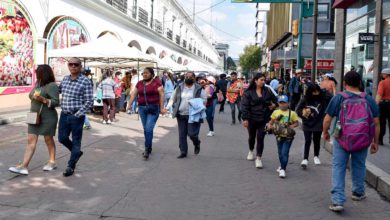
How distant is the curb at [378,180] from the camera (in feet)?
19.9

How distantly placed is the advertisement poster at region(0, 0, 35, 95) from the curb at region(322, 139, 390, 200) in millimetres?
12154

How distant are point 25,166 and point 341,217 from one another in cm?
429

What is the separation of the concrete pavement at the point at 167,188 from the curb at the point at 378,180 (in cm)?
13

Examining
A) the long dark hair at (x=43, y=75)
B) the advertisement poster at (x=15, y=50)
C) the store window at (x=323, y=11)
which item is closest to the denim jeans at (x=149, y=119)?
the long dark hair at (x=43, y=75)

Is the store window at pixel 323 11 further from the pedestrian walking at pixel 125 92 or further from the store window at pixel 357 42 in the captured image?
the pedestrian walking at pixel 125 92

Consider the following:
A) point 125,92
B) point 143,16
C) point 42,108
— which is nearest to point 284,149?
point 42,108

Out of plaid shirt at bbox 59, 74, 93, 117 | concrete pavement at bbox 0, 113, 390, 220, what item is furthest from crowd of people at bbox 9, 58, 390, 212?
concrete pavement at bbox 0, 113, 390, 220

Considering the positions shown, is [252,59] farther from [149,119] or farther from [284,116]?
[284,116]

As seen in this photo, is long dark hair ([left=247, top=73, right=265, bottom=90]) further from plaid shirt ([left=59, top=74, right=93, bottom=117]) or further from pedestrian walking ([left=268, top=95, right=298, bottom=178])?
plaid shirt ([left=59, top=74, right=93, bottom=117])

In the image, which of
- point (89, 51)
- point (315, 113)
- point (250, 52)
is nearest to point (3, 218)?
point (315, 113)

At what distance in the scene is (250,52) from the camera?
3979 inches

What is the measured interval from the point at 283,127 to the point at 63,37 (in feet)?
47.3

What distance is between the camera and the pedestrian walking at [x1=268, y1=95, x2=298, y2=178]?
6.90 m

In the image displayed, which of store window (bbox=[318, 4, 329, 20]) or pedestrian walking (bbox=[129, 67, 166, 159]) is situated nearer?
pedestrian walking (bbox=[129, 67, 166, 159])
